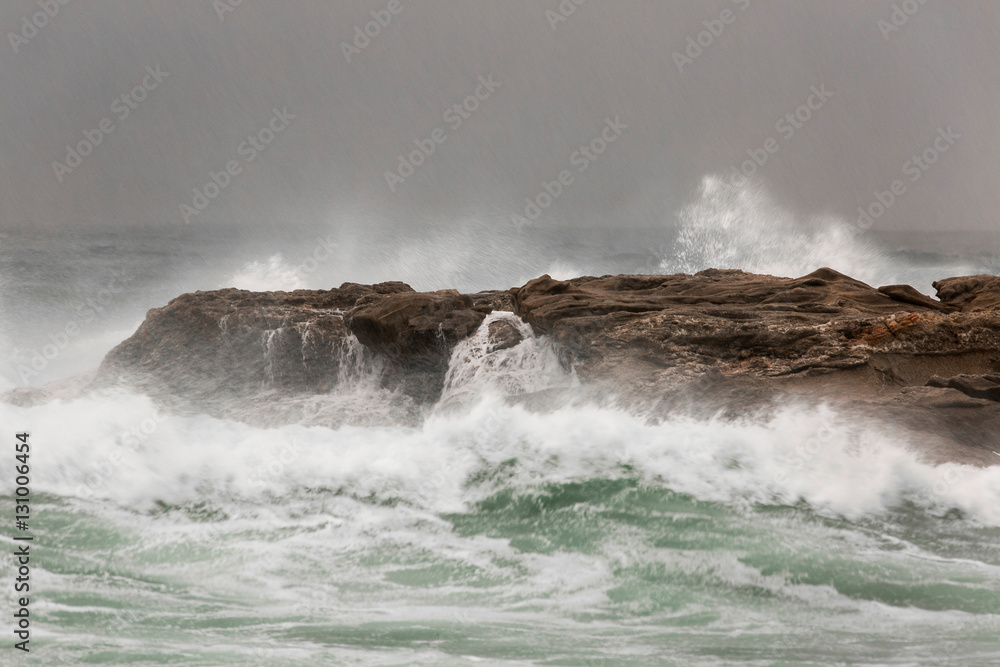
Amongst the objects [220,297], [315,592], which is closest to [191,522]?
[315,592]

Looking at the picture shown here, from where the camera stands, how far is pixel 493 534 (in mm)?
Result: 7039

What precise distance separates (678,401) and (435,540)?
355 cm

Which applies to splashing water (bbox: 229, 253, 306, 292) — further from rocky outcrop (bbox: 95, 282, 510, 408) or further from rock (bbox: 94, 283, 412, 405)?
rocky outcrop (bbox: 95, 282, 510, 408)

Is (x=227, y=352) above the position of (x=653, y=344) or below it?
above

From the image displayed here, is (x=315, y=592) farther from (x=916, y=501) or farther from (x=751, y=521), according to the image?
(x=916, y=501)

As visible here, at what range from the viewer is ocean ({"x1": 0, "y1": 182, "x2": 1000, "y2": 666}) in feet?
17.1

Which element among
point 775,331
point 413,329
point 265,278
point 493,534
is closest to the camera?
point 493,534

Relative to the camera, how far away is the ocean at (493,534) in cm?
521

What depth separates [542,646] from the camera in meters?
5.11

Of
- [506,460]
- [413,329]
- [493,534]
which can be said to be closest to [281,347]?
[413,329]

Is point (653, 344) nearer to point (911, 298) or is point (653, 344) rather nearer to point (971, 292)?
point (911, 298)

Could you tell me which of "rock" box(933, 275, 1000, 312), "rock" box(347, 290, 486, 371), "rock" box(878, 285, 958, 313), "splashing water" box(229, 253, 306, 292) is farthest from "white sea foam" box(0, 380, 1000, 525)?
"splashing water" box(229, 253, 306, 292)

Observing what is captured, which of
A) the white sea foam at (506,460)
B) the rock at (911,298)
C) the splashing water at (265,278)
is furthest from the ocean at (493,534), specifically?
the splashing water at (265,278)

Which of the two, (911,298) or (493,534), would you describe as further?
(911,298)
